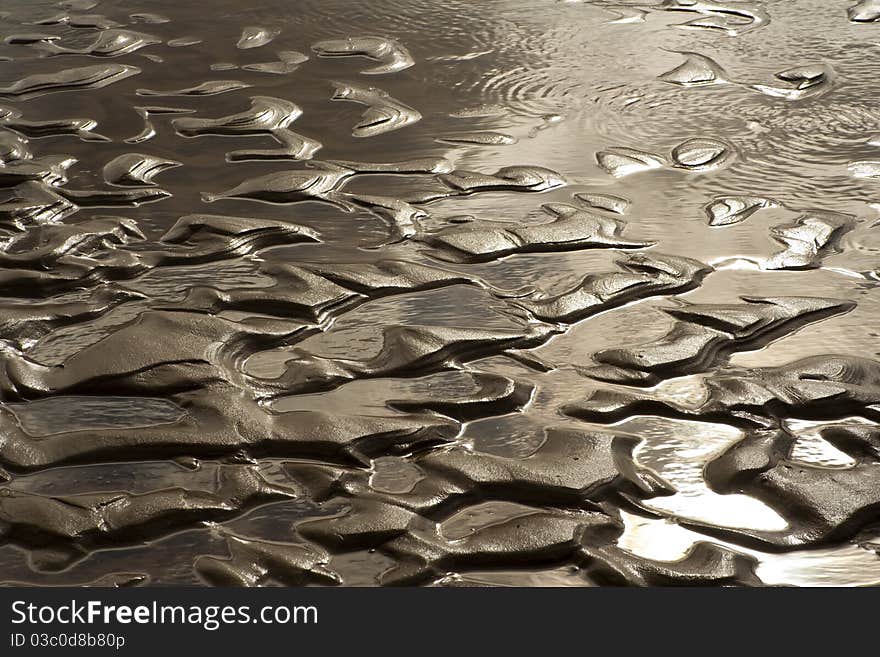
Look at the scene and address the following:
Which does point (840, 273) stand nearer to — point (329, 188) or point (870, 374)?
point (870, 374)

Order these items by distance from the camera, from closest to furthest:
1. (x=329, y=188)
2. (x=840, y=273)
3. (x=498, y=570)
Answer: (x=498, y=570) → (x=840, y=273) → (x=329, y=188)

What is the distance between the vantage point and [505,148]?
212 centimetres

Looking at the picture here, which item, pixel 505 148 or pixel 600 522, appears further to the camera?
pixel 505 148

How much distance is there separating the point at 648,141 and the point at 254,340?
1063 millimetres

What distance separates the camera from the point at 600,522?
1.16 metres

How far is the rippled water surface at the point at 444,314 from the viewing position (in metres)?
1.15

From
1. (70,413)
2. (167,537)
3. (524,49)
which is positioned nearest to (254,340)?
(70,413)

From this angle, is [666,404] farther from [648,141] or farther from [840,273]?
[648,141]

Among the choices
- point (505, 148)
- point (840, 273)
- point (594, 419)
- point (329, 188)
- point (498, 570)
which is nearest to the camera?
point (498, 570)

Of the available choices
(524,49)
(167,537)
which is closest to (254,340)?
(167,537)

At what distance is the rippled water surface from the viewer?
115cm

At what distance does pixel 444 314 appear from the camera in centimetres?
155

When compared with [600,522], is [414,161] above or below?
above

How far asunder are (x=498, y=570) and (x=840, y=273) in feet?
2.89
